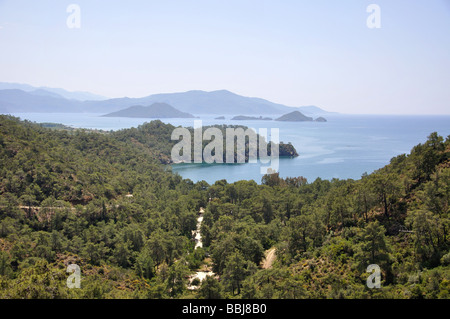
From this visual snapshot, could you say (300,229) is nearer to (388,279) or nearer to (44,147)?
(388,279)

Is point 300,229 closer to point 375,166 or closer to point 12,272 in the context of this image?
point 12,272

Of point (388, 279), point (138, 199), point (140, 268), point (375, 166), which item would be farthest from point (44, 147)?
point (375, 166)

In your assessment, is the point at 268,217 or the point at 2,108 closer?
the point at 268,217

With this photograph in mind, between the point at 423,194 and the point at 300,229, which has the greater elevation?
the point at 423,194
